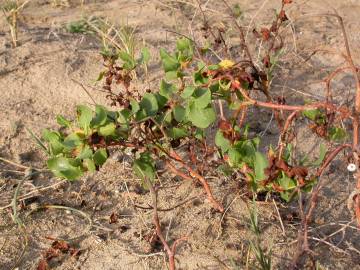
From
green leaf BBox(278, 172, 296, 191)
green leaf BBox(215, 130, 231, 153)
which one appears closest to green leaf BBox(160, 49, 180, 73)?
green leaf BBox(215, 130, 231, 153)

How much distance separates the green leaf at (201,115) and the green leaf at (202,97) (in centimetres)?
2

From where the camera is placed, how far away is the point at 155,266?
197cm

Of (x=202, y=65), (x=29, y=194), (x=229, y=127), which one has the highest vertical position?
(x=202, y=65)

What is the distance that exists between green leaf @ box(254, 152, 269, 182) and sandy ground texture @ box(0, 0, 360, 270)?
0.91 ft

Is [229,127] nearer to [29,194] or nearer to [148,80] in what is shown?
[29,194]

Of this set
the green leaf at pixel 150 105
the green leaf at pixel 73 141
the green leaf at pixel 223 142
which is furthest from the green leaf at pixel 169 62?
the green leaf at pixel 73 141

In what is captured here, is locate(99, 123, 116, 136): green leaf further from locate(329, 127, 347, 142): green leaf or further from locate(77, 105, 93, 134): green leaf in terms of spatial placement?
locate(329, 127, 347, 142): green leaf

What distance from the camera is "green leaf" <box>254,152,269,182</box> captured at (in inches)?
66.7

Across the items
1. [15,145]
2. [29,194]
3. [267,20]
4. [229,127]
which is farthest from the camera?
[267,20]

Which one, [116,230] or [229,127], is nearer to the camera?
[229,127]

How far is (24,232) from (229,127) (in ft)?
2.94

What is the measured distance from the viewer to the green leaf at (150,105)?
180 centimetres

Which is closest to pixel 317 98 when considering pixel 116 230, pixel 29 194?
pixel 116 230

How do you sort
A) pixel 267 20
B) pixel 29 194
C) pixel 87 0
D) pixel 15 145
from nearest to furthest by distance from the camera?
pixel 29 194, pixel 15 145, pixel 267 20, pixel 87 0
